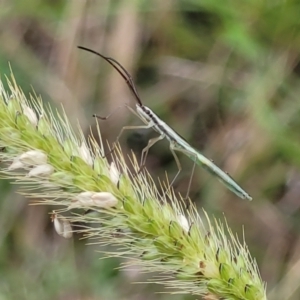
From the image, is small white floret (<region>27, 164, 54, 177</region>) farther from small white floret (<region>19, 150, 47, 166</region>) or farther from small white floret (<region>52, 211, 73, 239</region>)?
small white floret (<region>52, 211, 73, 239</region>)

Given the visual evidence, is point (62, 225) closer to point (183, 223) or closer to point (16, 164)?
point (16, 164)

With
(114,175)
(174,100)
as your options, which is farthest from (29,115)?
(174,100)

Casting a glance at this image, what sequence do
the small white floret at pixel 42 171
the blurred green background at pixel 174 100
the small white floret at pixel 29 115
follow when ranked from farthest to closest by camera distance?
the blurred green background at pixel 174 100
the small white floret at pixel 29 115
the small white floret at pixel 42 171

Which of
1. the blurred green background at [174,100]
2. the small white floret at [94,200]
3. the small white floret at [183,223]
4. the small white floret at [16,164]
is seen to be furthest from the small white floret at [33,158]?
the blurred green background at [174,100]

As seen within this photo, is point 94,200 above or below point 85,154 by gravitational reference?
below

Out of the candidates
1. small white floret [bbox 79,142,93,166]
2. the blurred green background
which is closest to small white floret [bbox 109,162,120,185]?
small white floret [bbox 79,142,93,166]

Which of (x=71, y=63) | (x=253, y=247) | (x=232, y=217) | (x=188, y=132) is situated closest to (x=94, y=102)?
(x=71, y=63)

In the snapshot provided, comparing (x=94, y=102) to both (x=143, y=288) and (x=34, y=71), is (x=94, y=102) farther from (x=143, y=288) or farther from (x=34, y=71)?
(x=143, y=288)

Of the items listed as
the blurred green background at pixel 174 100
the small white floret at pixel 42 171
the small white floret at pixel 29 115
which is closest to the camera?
the small white floret at pixel 42 171

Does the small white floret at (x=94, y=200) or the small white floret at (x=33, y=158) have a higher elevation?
the small white floret at (x=33, y=158)

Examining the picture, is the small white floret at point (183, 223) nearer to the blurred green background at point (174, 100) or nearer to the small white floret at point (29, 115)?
the small white floret at point (29, 115)
